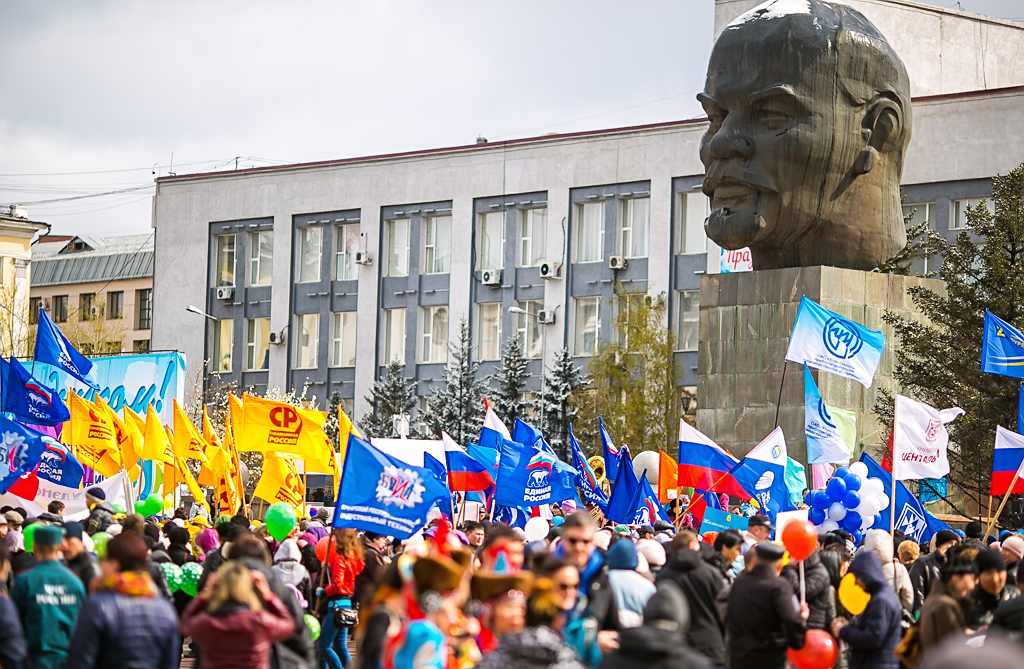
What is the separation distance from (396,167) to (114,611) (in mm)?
49875

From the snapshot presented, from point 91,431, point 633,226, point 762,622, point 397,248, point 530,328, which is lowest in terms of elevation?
point 762,622

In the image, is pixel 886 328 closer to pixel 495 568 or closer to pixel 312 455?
pixel 312 455

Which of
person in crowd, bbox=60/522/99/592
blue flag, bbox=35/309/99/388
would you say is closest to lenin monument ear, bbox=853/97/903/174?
blue flag, bbox=35/309/99/388

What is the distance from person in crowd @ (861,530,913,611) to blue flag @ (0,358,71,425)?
41.4 ft

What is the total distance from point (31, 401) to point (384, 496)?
1112 cm

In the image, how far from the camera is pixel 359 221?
58.4 metres

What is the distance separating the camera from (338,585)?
43.2 ft

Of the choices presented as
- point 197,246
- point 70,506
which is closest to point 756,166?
point 70,506

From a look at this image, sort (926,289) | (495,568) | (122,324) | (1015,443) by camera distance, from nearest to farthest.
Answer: (495,568)
(1015,443)
(926,289)
(122,324)

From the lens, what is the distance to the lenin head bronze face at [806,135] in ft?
68.6

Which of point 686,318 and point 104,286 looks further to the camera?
point 104,286

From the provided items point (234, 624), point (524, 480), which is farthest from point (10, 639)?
point (524, 480)

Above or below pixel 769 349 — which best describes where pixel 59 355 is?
below

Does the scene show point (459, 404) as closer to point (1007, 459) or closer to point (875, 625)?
point (1007, 459)
